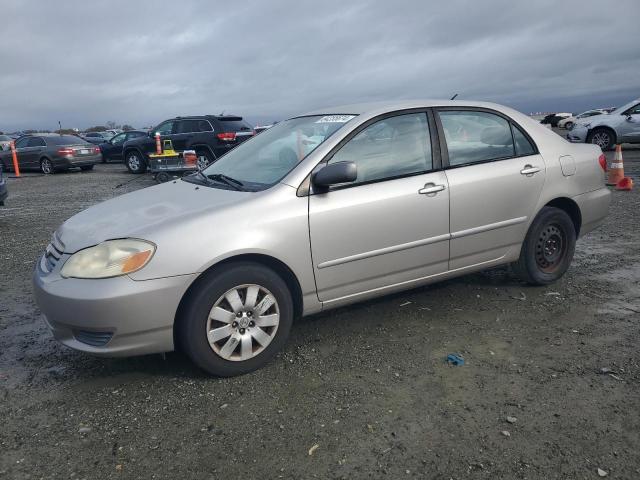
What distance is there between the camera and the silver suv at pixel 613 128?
16125mm

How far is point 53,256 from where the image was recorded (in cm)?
332

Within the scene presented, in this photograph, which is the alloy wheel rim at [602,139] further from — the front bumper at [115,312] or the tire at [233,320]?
the front bumper at [115,312]

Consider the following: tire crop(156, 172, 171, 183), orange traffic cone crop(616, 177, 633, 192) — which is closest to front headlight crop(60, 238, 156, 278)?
orange traffic cone crop(616, 177, 633, 192)

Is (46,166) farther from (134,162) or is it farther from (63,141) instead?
(134,162)

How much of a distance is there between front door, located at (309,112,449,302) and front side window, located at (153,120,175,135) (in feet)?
43.2

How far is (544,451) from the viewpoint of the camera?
240 cm

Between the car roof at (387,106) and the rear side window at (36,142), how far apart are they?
17.2 m

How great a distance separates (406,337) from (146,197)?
2129 mm

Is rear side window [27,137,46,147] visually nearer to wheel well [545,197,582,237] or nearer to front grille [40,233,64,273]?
front grille [40,233,64,273]

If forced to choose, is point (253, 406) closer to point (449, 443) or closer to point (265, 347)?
point (265, 347)

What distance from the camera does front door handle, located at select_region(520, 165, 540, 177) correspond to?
4.16 metres

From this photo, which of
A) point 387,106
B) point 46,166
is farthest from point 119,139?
point 387,106

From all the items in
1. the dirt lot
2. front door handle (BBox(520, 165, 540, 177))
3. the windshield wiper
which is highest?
the windshield wiper

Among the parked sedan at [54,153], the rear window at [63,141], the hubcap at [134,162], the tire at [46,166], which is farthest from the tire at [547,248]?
the tire at [46,166]
